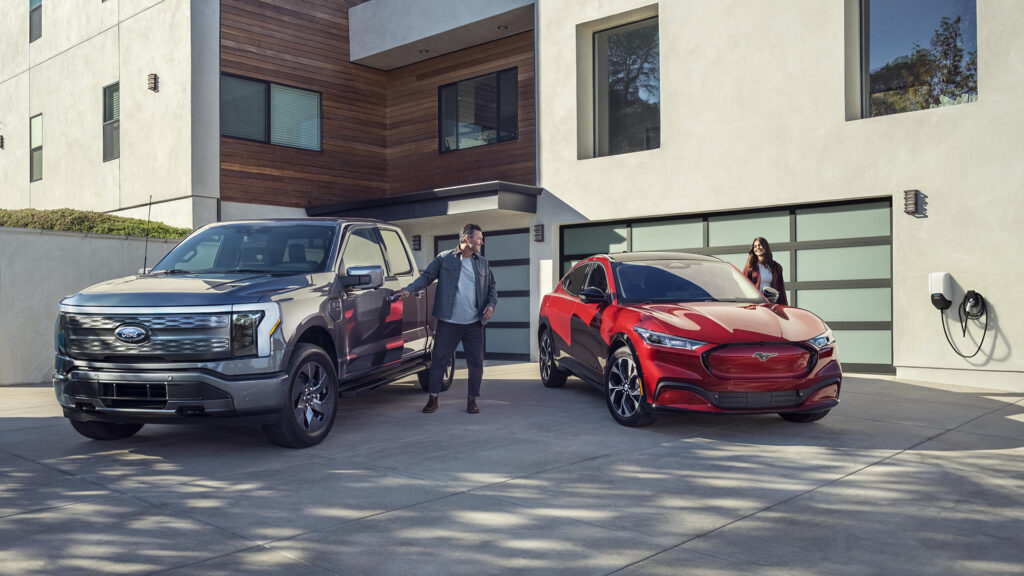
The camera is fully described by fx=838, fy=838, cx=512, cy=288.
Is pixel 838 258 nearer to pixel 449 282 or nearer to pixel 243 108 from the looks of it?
pixel 449 282

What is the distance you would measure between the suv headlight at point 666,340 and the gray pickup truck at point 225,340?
7.85 feet

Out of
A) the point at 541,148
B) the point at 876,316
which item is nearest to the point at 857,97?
the point at 876,316

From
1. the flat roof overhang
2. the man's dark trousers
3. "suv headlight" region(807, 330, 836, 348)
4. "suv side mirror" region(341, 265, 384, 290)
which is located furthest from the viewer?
the flat roof overhang

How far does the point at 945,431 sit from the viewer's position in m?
7.43

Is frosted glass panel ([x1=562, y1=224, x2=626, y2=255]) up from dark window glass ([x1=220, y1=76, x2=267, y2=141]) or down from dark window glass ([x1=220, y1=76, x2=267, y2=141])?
down

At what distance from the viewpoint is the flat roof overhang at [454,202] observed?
13.9 m

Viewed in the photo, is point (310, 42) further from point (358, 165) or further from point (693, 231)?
point (693, 231)

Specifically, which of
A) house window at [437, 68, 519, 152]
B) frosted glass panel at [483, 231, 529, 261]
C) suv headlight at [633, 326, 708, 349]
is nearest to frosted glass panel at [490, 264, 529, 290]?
frosted glass panel at [483, 231, 529, 261]

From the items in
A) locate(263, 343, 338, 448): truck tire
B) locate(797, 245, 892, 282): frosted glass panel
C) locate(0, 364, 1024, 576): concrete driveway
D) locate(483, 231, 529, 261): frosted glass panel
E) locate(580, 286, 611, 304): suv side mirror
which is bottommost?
locate(0, 364, 1024, 576): concrete driveway

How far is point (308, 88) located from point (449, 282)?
384 inches

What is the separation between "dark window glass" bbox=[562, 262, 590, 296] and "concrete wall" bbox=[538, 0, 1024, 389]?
350 centimetres

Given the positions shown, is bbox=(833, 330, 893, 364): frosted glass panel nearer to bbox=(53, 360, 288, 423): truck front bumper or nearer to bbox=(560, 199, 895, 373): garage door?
bbox=(560, 199, 895, 373): garage door

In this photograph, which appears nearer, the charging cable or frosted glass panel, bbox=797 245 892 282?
the charging cable

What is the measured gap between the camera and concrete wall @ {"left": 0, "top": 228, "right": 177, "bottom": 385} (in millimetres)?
11492
